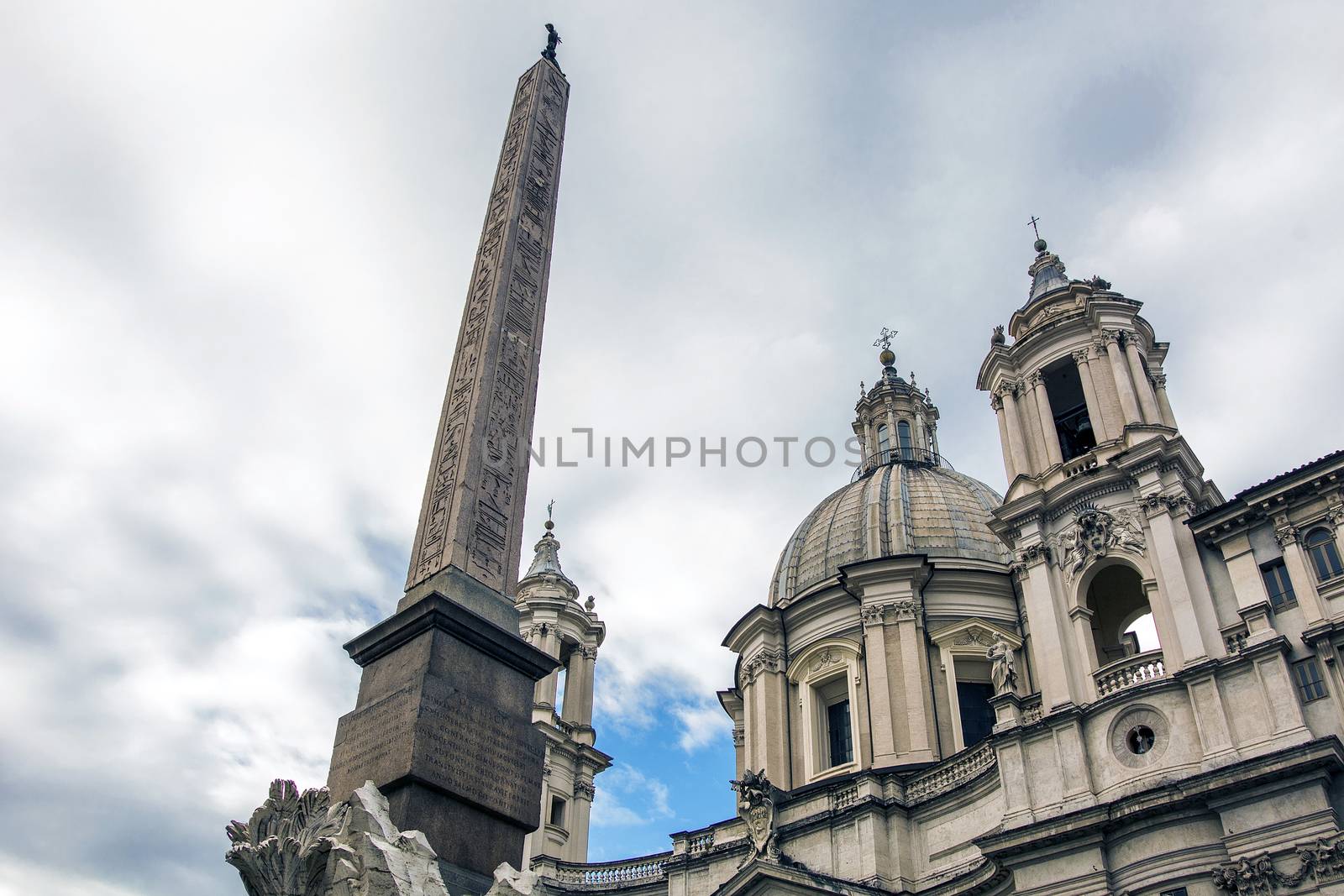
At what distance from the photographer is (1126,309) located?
28719mm

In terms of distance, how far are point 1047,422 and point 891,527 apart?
9969mm

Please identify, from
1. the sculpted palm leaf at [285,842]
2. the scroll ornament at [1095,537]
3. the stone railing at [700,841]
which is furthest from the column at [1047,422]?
the sculpted palm leaf at [285,842]

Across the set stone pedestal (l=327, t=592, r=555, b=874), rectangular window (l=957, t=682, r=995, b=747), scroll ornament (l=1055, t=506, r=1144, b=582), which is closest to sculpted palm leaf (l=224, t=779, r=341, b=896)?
stone pedestal (l=327, t=592, r=555, b=874)

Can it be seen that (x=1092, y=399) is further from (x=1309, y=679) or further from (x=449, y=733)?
(x=449, y=733)

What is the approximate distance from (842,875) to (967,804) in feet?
12.3

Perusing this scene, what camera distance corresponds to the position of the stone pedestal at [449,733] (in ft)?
30.0

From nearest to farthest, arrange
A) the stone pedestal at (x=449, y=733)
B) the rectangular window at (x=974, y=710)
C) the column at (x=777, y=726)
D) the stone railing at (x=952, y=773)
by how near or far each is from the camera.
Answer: the stone pedestal at (x=449, y=733) → the stone railing at (x=952, y=773) → the rectangular window at (x=974, y=710) → the column at (x=777, y=726)

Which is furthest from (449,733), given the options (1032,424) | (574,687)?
(574,687)

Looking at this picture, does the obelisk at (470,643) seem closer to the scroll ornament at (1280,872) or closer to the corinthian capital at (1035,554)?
the scroll ornament at (1280,872)

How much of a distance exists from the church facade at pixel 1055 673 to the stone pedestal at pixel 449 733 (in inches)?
619

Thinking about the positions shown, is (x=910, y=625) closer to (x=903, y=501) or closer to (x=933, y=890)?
(x=903, y=501)

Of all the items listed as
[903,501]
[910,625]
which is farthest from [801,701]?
[903,501]

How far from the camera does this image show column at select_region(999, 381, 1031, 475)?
28.8 meters

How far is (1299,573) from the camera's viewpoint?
21656 millimetres
